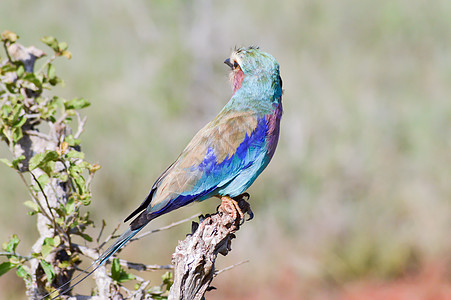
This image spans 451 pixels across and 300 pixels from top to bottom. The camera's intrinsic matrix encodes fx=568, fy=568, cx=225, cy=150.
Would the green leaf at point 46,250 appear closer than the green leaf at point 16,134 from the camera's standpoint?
Yes

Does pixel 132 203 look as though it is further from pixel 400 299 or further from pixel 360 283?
pixel 400 299

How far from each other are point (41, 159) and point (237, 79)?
163 centimetres

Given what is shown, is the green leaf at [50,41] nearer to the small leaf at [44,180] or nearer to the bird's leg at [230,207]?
the small leaf at [44,180]

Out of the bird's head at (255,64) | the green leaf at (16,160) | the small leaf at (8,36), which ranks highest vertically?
the bird's head at (255,64)

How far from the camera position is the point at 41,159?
2.73 m

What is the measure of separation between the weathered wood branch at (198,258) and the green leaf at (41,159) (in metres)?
0.76

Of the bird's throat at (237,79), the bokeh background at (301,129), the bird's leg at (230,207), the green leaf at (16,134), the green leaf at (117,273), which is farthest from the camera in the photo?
the bokeh background at (301,129)

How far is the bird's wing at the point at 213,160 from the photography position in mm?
3328

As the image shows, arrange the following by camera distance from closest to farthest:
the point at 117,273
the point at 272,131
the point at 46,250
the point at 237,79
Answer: the point at 46,250 → the point at 117,273 → the point at 272,131 → the point at 237,79

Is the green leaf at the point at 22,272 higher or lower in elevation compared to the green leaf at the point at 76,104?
lower

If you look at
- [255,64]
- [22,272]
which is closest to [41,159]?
[22,272]

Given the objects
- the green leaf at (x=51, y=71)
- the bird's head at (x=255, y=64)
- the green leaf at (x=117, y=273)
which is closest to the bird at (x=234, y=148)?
the bird's head at (x=255, y=64)

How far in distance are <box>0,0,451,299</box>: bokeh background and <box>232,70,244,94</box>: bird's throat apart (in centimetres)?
348

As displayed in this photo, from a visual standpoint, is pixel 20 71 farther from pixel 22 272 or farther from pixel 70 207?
pixel 22 272
